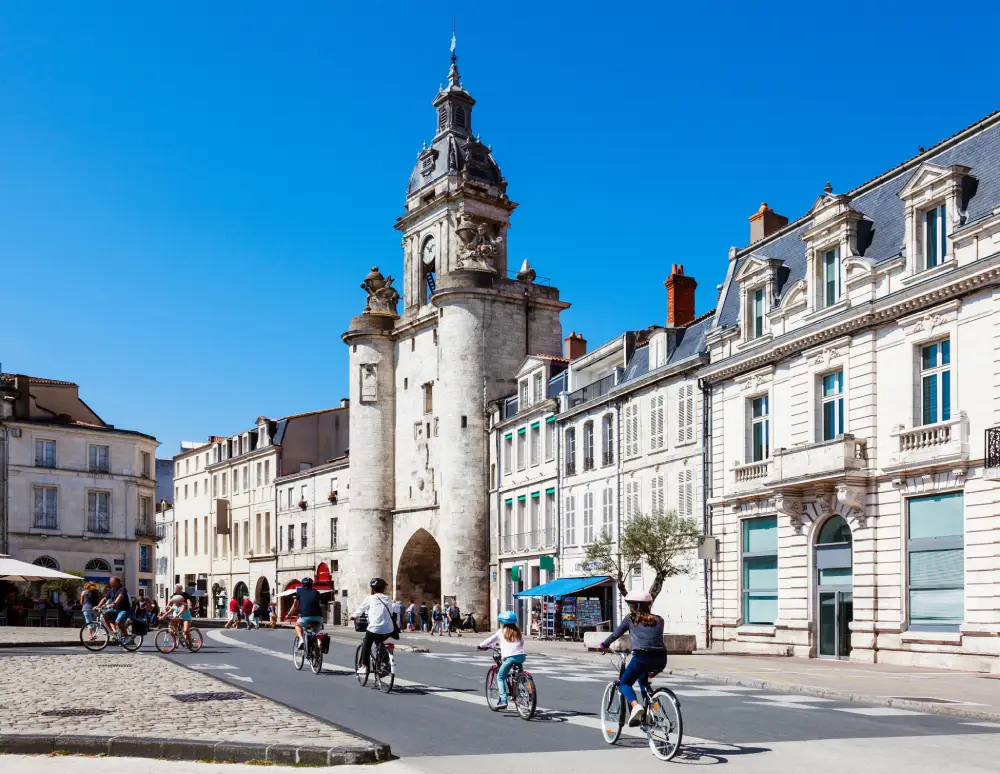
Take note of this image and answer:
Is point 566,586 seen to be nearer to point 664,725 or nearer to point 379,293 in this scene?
point 379,293

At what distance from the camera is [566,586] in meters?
41.2

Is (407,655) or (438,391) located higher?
(438,391)

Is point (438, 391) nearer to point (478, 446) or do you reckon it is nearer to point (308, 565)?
point (478, 446)

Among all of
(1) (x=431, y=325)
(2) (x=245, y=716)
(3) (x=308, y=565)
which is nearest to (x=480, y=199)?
(1) (x=431, y=325)

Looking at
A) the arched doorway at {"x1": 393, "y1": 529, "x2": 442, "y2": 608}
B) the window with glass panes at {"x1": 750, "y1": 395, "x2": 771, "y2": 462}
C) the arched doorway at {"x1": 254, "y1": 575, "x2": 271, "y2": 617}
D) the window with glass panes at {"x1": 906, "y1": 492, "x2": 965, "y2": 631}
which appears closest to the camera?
the window with glass panes at {"x1": 906, "y1": 492, "x2": 965, "y2": 631}

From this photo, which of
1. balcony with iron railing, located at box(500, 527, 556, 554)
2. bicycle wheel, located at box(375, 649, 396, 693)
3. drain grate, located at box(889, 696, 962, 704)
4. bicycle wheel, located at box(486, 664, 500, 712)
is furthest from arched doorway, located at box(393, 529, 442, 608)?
bicycle wheel, located at box(486, 664, 500, 712)

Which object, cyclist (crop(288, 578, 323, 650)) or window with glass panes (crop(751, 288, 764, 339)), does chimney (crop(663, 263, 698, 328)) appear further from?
cyclist (crop(288, 578, 323, 650))

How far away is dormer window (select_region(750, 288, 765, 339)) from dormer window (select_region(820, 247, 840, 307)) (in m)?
2.65

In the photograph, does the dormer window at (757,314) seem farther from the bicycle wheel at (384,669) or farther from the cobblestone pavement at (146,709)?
the cobblestone pavement at (146,709)

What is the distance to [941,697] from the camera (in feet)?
54.3

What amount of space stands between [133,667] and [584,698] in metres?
8.68

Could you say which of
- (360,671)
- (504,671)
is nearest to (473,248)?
(360,671)

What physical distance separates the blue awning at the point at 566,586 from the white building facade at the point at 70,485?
29414 millimetres

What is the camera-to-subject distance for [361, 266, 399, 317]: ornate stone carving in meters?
61.3
